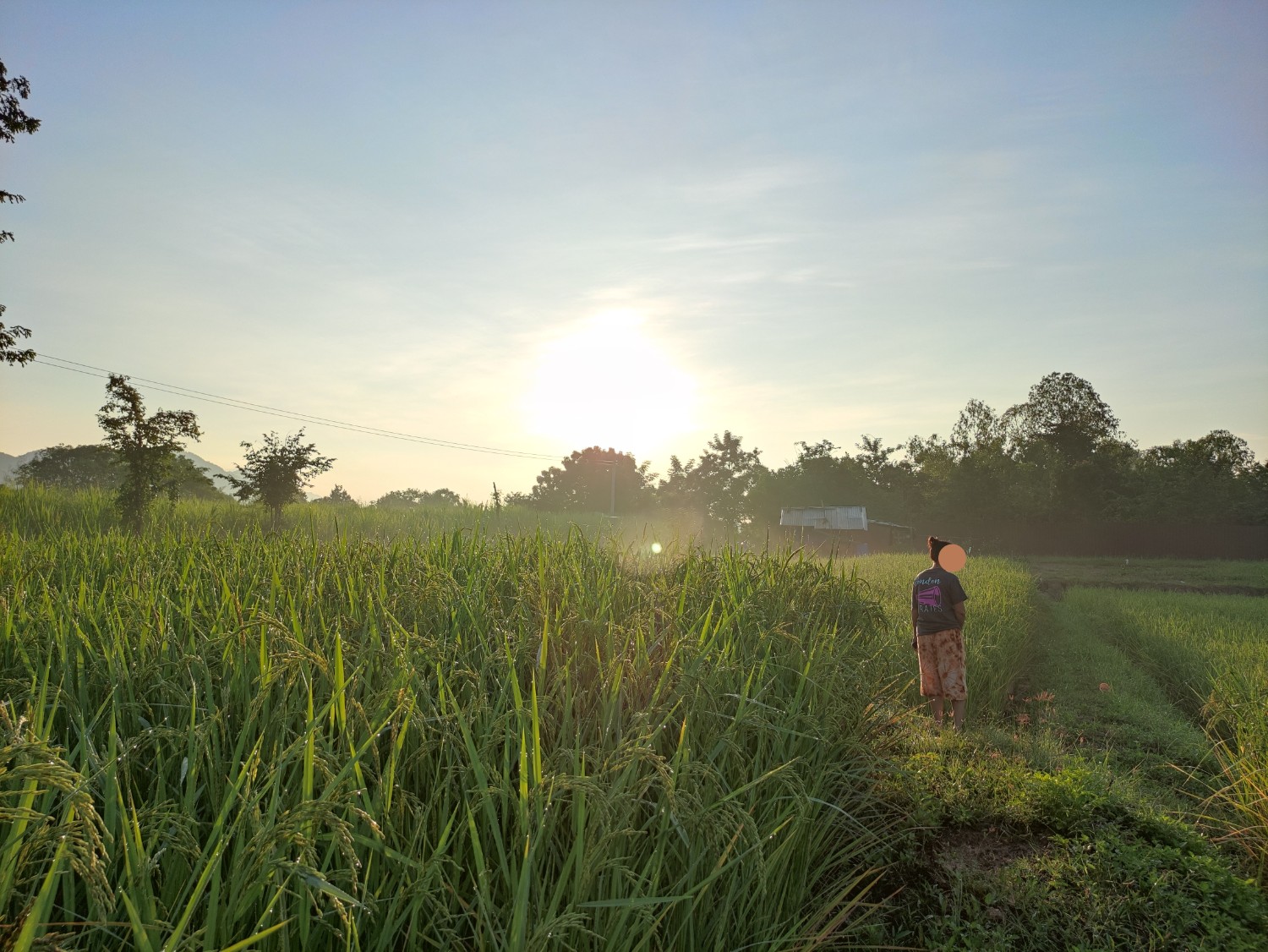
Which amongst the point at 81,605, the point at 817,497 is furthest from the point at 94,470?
the point at 81,605

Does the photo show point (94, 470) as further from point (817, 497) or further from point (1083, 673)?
point (1083, 673)

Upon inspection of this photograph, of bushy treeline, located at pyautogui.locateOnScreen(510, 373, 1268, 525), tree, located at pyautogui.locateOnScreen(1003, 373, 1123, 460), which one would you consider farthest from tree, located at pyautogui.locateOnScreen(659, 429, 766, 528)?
tree, located at pyautogui.locateOnScreen(1003, 373, 1123, 460)

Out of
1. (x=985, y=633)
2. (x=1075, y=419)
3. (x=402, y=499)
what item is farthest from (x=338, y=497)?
(x=1075, y=419)

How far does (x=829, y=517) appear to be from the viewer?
5591 cm

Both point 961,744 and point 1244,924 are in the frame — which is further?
point 961,744

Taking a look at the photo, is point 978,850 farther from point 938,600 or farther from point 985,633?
point 985,633

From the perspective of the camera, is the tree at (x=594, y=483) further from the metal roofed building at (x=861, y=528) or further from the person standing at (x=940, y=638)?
the person standing at (x=940, y=638)

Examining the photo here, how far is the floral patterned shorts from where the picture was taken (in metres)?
8.44

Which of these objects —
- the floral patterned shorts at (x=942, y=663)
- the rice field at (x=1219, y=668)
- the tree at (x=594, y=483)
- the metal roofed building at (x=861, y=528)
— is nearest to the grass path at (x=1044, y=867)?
the rice field at (x=1219, y=668)

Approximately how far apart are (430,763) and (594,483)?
7354 centimetres

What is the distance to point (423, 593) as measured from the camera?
12.0ft

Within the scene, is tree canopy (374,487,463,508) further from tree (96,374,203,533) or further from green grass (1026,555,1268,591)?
green grass (1026,555,1268,591)

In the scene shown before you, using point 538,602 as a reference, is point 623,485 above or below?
above

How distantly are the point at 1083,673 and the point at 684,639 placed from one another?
11.3 meters
